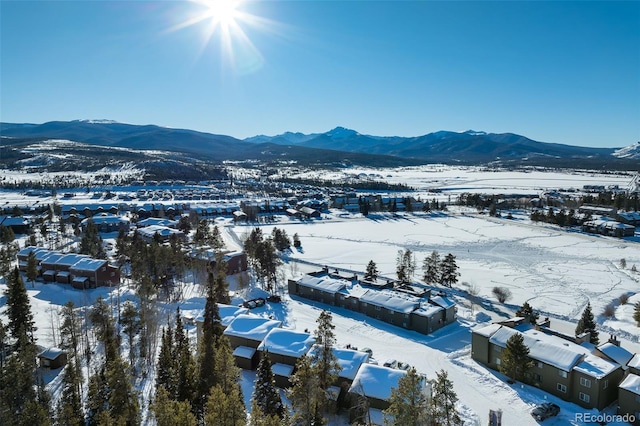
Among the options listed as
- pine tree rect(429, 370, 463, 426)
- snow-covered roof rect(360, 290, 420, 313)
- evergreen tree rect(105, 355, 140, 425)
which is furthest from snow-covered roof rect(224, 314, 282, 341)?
pine tree rect(429, 370, 463, 426)

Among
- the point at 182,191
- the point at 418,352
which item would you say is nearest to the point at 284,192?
the point at 182,191

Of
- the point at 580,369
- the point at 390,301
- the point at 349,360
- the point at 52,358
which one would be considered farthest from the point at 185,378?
the point at 580,369

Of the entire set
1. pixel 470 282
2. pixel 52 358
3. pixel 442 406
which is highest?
pixel 442 406

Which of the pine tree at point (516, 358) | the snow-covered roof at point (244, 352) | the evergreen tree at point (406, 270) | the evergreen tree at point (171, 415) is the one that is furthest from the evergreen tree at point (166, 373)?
the evergreen tree at point (406, 270)

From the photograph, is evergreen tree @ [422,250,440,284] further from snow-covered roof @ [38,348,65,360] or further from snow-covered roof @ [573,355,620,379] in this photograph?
snow-covered roof @ [38,348,65,360]

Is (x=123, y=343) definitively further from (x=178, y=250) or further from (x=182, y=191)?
(x=182, y=191)

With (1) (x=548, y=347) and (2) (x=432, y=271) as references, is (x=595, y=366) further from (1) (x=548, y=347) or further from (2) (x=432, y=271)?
(2) (x=432, y=271)

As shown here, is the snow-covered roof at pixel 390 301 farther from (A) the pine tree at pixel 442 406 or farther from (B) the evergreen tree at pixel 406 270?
(A) the pine tree at pixel 442 406
